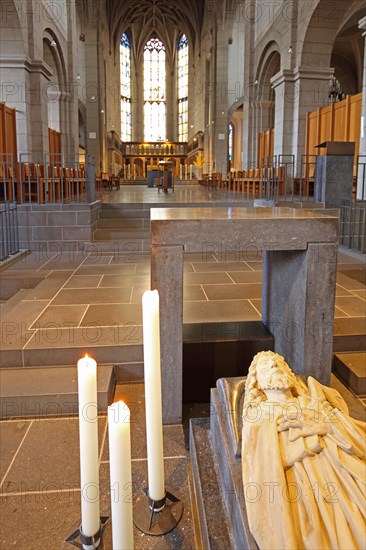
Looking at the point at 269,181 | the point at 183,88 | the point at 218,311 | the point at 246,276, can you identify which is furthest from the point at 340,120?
the point at 183,88

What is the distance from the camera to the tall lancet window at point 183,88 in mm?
34406

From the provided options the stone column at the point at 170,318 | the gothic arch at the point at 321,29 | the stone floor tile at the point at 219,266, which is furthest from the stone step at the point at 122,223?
the gothic arch at the point at 321,29

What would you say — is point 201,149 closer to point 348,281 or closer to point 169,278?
point 348,281

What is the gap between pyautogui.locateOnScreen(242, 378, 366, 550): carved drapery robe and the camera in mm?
1231

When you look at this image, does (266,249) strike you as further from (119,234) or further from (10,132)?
(10,132)

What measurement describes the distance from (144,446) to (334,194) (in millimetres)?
6182

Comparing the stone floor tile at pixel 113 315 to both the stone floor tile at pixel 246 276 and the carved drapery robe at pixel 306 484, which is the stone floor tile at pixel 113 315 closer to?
the stone floor tile at pixel 246 276

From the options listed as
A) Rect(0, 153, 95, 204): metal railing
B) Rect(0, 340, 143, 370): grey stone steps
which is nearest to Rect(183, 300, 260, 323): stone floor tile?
Rect(0, 340, 143, 370): grey stone steps

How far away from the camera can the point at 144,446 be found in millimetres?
2404

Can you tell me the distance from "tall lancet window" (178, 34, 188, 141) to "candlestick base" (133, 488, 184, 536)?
35289mm

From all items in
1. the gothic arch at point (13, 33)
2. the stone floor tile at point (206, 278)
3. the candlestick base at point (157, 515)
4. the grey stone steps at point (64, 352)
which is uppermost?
the gothic arch at point (13, 33)

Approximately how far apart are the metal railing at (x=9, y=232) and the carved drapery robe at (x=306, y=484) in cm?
491

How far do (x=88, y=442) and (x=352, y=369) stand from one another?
6.94ft

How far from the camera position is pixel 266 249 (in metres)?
2.26
